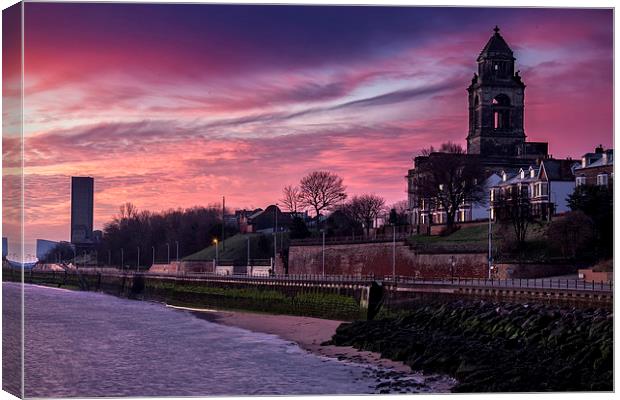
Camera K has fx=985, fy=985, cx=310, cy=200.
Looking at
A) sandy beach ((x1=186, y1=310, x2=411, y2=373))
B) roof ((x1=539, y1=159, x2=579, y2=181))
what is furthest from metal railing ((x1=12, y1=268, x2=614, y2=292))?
roof ((x1=539, y1=159, x2=579, y2=181))

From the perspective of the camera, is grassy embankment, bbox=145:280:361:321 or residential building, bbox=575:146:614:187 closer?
grassy embankment, bbox=145:280:361:321

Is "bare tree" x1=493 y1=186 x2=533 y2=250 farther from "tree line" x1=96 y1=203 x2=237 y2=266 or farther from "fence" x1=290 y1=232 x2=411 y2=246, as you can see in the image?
"tree line" x1=96 y1=203 x2=237 y2=266

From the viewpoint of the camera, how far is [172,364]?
3073 centimetres

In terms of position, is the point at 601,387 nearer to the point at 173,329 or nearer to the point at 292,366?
the point at 292,366

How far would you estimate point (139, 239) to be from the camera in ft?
419

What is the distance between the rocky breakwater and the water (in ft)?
6.94

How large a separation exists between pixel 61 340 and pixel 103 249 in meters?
103

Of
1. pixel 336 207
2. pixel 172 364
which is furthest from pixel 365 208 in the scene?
pixel 172 364

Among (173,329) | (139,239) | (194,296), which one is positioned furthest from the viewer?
(139,239)

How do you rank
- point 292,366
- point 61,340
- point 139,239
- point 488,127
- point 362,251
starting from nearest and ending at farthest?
point 292,366, point 61,340, point 362,251, point 488,127, point 139,239

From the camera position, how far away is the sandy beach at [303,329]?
1206 inches

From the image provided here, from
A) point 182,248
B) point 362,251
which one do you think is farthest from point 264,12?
point 182,248

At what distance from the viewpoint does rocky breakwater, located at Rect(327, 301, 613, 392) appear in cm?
2291

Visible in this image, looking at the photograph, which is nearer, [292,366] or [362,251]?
[292,366]
